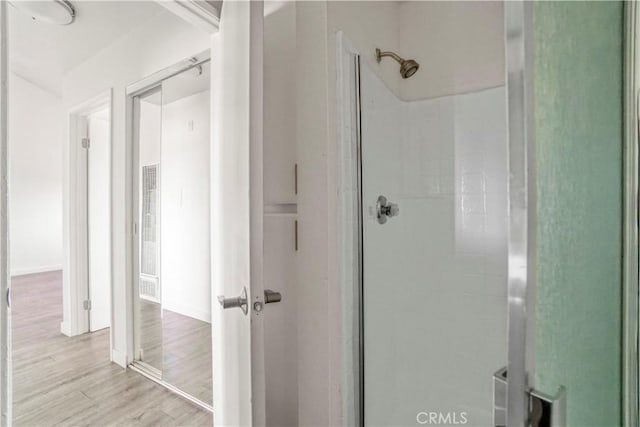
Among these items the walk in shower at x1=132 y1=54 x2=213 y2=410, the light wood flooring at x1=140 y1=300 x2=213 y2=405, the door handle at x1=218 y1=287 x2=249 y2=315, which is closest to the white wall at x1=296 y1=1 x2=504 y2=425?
the door handle at x1=218 y1=287 x2=249 y2=315

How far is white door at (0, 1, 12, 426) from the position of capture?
2.28 ft

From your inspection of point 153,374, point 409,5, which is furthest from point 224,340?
point 409,5

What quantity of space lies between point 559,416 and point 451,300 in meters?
1.43

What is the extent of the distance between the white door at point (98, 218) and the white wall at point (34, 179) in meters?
2.61

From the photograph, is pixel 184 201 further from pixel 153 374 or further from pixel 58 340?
pixel 58 340

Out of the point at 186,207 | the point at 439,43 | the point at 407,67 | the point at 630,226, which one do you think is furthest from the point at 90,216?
the point at 630,226

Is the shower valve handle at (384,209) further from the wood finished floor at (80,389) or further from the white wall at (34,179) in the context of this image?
the white wall at (34,179)

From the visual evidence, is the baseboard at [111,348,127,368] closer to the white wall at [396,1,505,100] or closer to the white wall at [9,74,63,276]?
the white wall at [396,1,505,100]

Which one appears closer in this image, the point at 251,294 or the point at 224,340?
the point at 251,294

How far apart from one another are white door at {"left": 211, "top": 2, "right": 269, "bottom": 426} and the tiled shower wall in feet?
2.23

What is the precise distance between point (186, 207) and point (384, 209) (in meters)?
1.10

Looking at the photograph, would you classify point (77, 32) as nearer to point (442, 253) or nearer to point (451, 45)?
point (451, 45)

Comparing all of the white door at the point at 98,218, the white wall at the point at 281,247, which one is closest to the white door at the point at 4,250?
the white wall at the point at 281,247

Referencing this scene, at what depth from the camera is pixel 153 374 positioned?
78.1 inches
